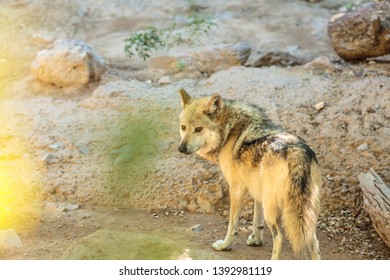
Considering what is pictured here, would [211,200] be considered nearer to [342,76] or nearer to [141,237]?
[141,237]

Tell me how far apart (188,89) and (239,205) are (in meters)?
2.99

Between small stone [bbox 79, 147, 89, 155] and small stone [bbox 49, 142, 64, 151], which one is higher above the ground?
small stone [bbox 49, 142, 64, 151]

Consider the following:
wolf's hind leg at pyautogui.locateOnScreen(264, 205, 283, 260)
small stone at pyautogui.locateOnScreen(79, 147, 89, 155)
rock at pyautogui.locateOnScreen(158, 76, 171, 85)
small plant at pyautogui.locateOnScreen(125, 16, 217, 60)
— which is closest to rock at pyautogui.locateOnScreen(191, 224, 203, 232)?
wolf's hind leg at pyautogui.locateOnScreen(264, 205, 283, 260)

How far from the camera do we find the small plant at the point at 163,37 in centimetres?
1044

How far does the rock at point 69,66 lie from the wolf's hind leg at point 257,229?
3.98 metres

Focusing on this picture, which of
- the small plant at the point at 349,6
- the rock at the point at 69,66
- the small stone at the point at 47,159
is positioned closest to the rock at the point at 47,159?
the small stone at the point at 47,159

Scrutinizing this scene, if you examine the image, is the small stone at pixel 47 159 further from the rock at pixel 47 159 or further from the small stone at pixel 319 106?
the small stone at pixel 319 106

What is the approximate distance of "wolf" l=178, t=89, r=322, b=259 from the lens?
5.40 m

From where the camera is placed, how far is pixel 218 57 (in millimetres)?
9859

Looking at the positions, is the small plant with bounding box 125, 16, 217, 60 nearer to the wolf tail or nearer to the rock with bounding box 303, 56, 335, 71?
the rock with bounding box 303, 56, 335, 71

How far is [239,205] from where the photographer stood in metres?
6.34

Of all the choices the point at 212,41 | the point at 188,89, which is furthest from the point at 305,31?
the point at 188,89

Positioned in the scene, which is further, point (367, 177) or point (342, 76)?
point (342, 76)

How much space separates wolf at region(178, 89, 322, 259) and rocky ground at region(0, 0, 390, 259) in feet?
1.72
